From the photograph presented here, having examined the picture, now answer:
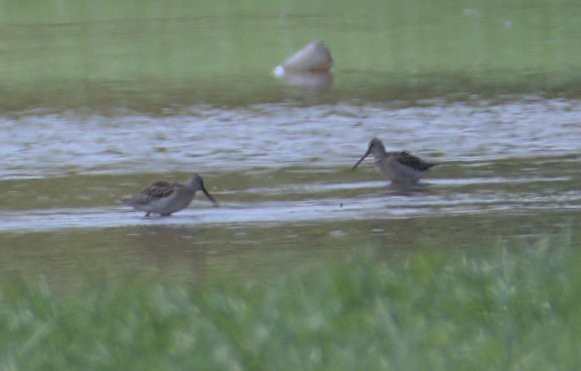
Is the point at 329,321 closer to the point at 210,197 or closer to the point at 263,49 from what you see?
the point at 210,197

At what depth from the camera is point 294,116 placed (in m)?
18.2

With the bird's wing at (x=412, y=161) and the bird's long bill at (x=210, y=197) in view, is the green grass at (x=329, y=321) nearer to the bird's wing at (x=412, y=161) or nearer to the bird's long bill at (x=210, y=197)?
the bird's long bill at (x=210, y=197)

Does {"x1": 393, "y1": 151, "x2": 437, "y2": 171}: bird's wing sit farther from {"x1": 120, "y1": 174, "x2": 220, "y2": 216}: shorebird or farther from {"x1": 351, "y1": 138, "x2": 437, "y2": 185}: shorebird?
{"x1": 120, "y1": 174, "x2": 220, "y2": 216}: shorebird

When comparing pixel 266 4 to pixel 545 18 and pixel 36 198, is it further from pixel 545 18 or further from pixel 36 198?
pixel 36 198

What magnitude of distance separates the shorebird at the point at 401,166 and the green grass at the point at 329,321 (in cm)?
501

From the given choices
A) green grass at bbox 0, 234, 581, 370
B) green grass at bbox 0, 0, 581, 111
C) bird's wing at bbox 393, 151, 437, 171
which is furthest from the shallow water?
green grass at bbox 0, 234, 581, 370

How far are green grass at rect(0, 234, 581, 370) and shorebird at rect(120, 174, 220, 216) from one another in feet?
12.4

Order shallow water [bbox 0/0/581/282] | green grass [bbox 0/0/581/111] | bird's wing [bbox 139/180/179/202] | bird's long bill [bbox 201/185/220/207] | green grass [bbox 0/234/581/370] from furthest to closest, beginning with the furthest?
green grass [bbox 0/0/581/111], bird's long bill [bbox 201/185/220/207], bird's wing [bbox 139/180/179/202], shallow water [bbox 0/0/581/282], green grass [bbox 0/234/581/370]

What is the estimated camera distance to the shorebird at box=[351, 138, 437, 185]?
13680mm

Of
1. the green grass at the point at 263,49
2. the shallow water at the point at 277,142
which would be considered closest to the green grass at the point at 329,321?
the shallow water at the point at 277,142

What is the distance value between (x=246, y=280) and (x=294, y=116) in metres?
8.40

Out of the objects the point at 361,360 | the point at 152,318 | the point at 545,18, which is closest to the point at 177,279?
the point at 152,318

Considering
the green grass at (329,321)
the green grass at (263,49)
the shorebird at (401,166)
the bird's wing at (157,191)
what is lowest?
the green grass at (263,49)

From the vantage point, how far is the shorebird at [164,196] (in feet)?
40.9
